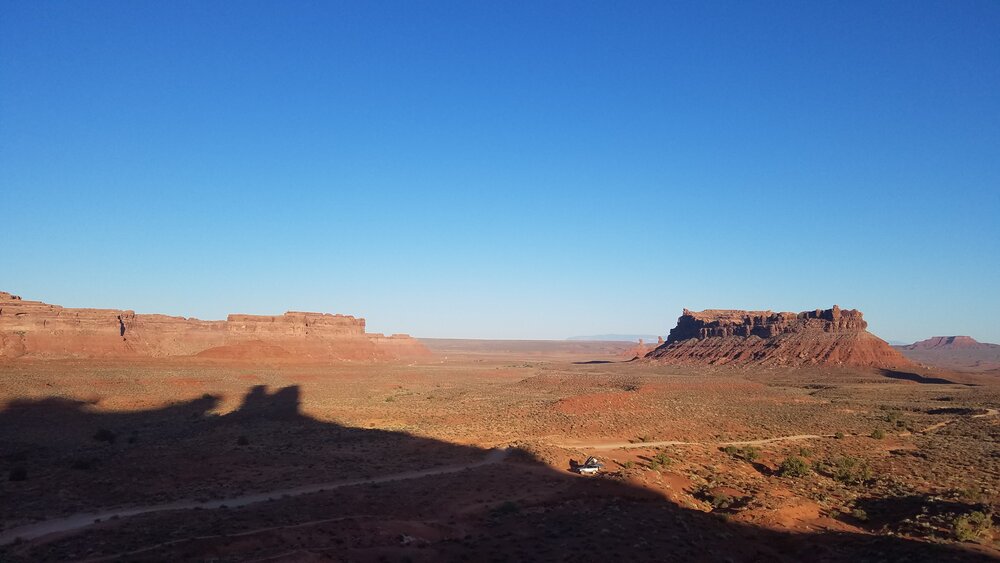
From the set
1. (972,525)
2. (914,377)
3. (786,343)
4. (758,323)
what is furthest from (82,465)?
(758,323)

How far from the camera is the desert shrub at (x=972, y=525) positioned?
13.9 meters

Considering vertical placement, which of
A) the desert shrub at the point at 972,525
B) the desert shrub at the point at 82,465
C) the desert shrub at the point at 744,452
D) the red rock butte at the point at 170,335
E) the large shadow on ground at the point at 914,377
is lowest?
the desert shrub at the point at 82,465

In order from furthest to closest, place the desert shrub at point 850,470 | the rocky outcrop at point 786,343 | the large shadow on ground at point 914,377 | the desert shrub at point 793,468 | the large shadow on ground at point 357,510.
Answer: the rocky outcrop at point 786,343, the large shadow on ground at point 914,377, the desert shrub at point 793,468, the desert shrub at point 850,470, the large shadow on ground at point 357,510

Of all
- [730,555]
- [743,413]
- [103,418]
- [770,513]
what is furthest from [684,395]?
[103,418]

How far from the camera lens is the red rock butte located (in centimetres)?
6600

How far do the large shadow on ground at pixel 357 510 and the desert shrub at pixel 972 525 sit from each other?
173 centimetres

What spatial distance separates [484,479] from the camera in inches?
788

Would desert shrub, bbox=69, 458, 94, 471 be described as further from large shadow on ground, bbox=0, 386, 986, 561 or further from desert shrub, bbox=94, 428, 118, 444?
desert shrub, bbox=94, 428, 118, 444

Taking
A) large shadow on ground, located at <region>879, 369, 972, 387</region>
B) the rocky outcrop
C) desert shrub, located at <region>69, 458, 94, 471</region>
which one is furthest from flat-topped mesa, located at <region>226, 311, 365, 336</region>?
large shadow on ground, located at <region>879, 369, 972, 387</region>

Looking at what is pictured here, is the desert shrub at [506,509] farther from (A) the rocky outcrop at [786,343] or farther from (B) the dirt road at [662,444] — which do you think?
(A) the rocky outcrop at [786,343]

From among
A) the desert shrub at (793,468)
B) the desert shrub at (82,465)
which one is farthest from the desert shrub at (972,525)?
the desert shrub at (82,465)

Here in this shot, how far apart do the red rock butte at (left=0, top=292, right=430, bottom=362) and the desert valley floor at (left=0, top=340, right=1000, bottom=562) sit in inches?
966

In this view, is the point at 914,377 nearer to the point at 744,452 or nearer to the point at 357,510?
the point at 744,452

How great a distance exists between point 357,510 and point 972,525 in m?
16.3
